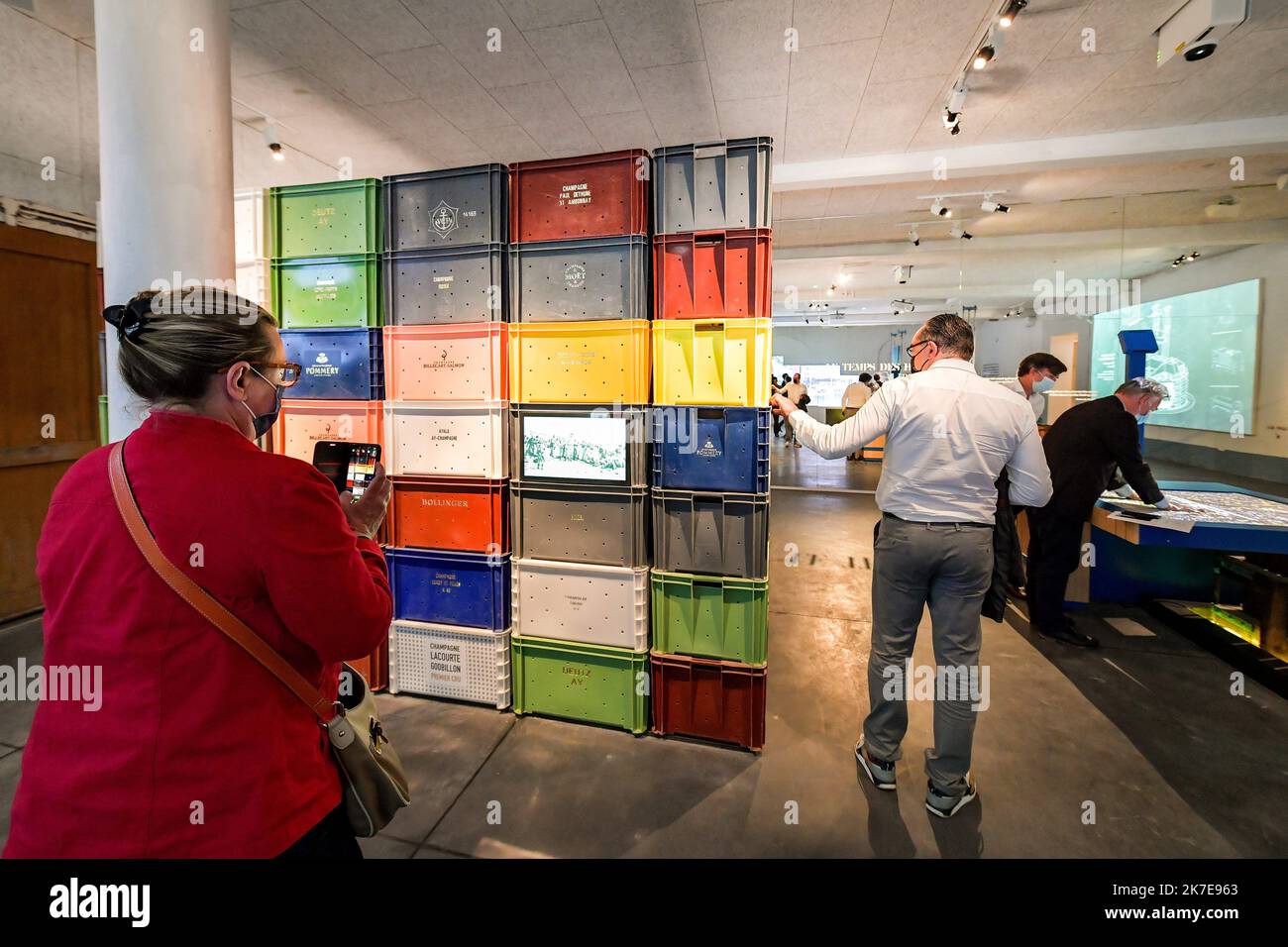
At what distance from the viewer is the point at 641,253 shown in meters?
2.65

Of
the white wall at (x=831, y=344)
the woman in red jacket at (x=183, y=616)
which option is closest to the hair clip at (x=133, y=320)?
the woman in red jacket at (x=183, y=616)

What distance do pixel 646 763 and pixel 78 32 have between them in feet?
19.2

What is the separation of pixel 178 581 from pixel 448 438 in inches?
83.7

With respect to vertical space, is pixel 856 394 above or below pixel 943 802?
above

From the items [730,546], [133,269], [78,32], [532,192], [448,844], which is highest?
[78,32]

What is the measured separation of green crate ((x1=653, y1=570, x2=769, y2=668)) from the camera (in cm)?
270

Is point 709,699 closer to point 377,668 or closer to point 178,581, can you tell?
point 377,668

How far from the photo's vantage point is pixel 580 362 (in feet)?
9.14

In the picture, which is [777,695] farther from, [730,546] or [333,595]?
[333,595]

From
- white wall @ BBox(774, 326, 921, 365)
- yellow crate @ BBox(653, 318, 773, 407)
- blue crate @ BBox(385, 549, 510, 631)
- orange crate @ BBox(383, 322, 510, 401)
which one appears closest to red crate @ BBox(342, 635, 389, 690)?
blue crate @ BBox(385, 549, 510, 631)

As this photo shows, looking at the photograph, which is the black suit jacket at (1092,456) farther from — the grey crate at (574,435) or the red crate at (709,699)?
the grey crate at (574,435)

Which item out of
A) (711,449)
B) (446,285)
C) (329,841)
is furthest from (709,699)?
(446,285)
